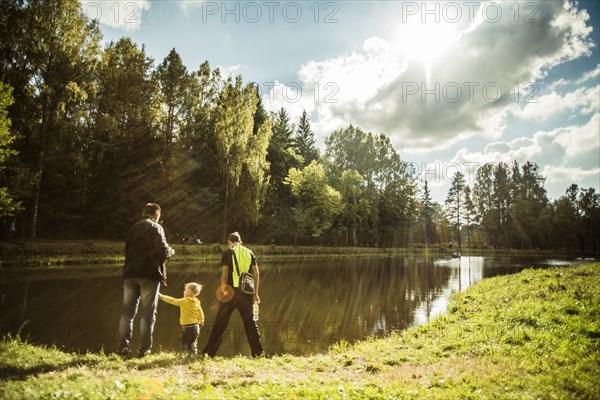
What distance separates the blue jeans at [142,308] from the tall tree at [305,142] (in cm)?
5588

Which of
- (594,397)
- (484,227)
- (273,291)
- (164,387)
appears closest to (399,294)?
(273,291)

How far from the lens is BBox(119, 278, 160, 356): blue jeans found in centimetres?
575

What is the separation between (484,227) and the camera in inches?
3051

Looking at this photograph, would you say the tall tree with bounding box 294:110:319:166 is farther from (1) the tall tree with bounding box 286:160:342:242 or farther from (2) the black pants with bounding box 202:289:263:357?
(2) the black pants with bounding box 202:289:263:357

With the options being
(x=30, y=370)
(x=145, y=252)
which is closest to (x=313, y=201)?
(x=145, y=252)

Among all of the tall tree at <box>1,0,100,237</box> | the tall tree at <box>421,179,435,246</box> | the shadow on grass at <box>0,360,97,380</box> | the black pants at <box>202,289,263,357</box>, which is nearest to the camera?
the shadow on grass at <box>0,360,97,380</box>

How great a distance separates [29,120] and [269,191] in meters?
27.9

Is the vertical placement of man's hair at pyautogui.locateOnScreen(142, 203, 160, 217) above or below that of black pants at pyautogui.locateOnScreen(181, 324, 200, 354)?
above

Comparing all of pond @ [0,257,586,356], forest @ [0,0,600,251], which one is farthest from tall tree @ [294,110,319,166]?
pond @ [0,257,586,356]

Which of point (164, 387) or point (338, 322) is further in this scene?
point (338, 322)

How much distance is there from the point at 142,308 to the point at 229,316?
1501 mm

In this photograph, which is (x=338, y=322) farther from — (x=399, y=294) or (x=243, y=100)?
(x=243, y=100)

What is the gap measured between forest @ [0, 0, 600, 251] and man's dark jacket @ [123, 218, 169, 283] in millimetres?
17060

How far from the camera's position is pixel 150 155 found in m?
32.3
